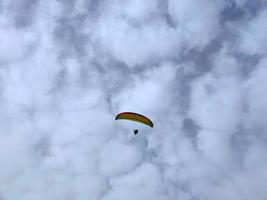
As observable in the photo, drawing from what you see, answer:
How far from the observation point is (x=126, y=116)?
16212cm

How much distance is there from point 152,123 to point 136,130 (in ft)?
16.0

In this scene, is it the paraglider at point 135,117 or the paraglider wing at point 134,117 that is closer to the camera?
the paraglider wing at point 134,117

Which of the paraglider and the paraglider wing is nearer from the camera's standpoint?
the paraglider wing

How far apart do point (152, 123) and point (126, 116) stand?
14.0 feet

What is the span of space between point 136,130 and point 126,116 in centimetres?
470

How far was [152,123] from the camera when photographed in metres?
162

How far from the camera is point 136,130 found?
16588 centimetres
